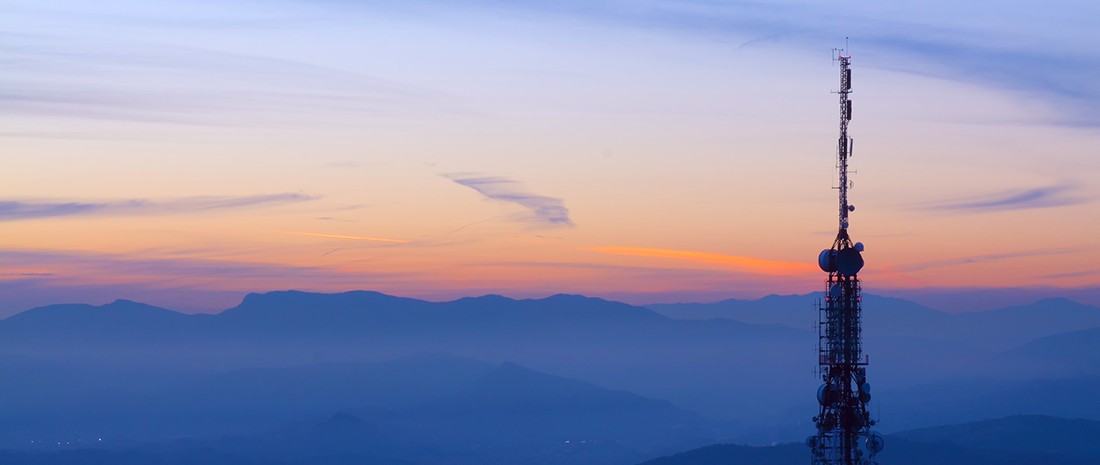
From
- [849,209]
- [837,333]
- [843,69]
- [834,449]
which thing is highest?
[843,69]

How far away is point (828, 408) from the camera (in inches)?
2685

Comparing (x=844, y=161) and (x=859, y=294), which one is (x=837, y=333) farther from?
(x=844, y=161)

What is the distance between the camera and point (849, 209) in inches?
2630

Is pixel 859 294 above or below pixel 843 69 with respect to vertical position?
below

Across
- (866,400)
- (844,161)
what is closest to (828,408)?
(866,400)

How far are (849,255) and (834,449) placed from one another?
914 cm

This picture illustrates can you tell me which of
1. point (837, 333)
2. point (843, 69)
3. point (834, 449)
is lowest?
point (834, 449)

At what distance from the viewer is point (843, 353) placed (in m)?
67.1

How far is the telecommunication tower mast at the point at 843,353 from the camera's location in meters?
66.8

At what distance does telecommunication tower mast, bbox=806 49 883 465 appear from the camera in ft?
219

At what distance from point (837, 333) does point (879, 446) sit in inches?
213

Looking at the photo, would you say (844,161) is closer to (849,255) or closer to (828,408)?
(849,255)

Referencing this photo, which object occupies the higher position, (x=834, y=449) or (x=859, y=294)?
(x=859, y=294)

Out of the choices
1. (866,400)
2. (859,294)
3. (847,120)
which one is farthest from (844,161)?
(866,400)
